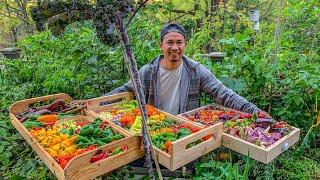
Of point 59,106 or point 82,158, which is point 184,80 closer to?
point 59,106

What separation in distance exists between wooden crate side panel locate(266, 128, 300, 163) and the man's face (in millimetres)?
1255

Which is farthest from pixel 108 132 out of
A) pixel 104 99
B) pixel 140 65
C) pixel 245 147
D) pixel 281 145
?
pixel 140 65

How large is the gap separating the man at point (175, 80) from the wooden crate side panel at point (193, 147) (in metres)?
0.79

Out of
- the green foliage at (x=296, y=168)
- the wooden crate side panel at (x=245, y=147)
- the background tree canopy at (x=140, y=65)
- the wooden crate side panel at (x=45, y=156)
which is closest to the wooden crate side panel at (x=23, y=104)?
the background tree canopy at (x=140, y=65)

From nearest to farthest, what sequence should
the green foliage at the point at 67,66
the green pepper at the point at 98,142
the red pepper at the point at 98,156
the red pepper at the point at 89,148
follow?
the red pepper at the point at 98,156 → the red pepper at the point at 89,148 → the green pepper at the point at 98,142 → the green foliage at the point at 67,66

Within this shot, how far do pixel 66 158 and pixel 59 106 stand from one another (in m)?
1.12

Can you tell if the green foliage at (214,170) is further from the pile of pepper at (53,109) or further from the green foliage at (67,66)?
the green foliage at (67,66)

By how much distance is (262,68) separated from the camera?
2900mm

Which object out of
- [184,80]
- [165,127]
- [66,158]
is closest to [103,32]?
[66,158]

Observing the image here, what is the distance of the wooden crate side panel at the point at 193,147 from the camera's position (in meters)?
1.79

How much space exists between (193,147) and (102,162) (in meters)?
0.60

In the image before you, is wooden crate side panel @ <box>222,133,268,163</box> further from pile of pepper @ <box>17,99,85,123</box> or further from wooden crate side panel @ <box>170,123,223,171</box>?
pile of pepper @ <box>17,99,85,123</box>

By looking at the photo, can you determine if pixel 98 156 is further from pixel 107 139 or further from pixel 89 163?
pixel 107 139

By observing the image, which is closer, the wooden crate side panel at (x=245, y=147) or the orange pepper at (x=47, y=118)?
the wooden crate side panel at (x=245, y=147)
